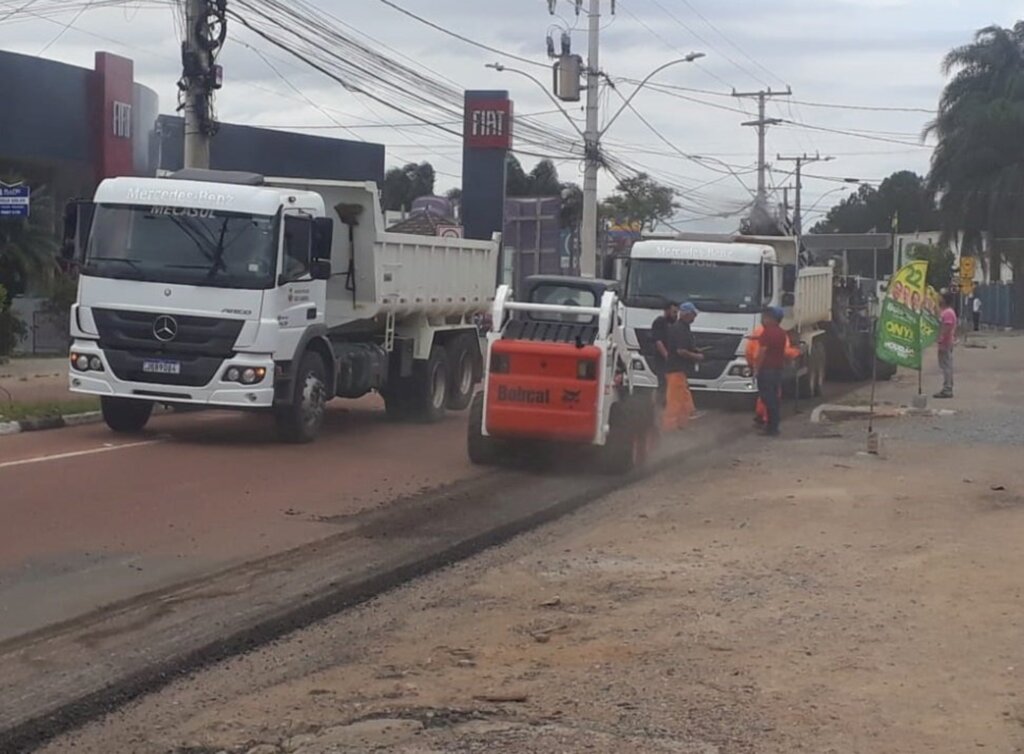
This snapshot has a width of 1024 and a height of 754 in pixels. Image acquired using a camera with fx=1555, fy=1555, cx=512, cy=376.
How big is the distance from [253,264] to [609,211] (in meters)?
75.0

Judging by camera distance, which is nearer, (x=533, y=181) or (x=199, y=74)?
(x=199, y=74)

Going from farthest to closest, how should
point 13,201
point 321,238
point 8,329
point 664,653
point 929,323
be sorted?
point 8,329, point 13,201, point 929,323, point 321,238, point 664,653

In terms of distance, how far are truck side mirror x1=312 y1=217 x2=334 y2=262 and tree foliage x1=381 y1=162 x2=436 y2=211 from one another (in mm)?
65178

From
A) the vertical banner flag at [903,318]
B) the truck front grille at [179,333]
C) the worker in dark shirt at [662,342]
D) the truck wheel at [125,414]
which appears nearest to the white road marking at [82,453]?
the truck wheel at [125,414]

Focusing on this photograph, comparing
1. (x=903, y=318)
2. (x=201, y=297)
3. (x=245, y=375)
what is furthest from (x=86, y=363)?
(x=903, y=318)

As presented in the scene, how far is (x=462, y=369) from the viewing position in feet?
75.4

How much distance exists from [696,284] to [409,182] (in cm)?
6483

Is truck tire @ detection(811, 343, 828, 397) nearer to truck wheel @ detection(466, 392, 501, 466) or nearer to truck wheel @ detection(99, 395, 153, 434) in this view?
truck wheel @ detection(466, 392, 501, 466)

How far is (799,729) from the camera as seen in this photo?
6676mm

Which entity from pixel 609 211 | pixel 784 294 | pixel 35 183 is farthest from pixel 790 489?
pixel 609 211

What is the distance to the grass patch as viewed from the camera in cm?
1898

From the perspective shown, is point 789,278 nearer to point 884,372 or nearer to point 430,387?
point 430,387

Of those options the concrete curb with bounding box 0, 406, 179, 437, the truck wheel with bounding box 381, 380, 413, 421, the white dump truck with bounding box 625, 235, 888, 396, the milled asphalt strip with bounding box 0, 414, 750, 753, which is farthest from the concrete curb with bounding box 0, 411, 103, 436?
the white dump truck with bounding box 625, 235, 888, 396

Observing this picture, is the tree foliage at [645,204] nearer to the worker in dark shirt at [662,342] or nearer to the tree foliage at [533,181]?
the tree foliage at [533,181]
